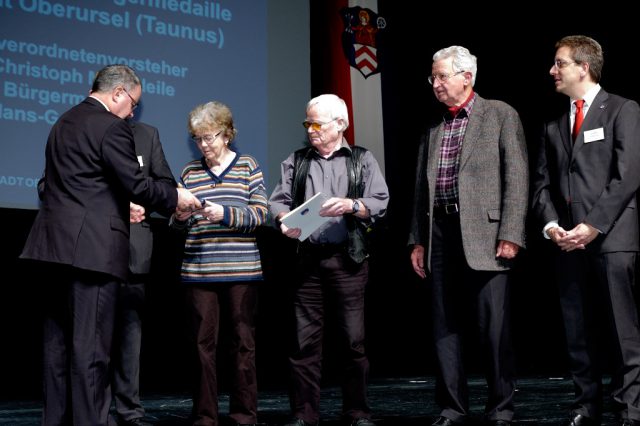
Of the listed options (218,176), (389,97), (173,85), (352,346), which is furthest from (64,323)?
(389,97)

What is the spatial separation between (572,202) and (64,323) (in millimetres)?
1870

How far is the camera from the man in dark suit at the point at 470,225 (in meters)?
2.86

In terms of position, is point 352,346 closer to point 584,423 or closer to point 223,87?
point 584,423

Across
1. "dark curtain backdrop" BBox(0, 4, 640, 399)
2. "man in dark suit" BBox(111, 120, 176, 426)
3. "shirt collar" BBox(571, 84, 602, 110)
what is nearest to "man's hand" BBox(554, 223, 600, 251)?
"shirt collar" BBox(571, 84, 602, 110)

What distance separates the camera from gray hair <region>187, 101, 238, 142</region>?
300 centimetres

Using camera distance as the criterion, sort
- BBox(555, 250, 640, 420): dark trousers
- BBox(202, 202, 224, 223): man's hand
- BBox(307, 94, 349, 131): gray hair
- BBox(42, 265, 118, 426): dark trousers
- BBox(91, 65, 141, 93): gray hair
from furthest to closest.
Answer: BBox(307, 94, 349, 131): gray hair < BBox(202, 202, 224, 223): man's hand < BBox(555, 250, 640, 420): dark trousers < BBox(91, 65, 141, 93): gray hair < BBox(42, 265, 118, 426): dark trousers

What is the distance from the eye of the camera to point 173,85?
14.4 ft

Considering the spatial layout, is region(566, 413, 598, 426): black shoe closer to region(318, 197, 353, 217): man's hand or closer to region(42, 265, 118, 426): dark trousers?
region(318, 197, 353, 217): man's hand

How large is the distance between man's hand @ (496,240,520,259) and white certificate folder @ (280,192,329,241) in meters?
0.66

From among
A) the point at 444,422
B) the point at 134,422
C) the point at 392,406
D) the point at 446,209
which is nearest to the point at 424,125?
the point at 392,406

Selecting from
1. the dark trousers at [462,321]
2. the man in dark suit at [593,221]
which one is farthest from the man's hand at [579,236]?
the dark trousers at [462,321]

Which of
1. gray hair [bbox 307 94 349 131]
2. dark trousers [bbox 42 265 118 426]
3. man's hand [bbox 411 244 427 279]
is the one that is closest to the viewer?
dark trousers [bbox 42 265 118 426]

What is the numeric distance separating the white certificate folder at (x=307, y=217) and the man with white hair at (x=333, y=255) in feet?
0.15

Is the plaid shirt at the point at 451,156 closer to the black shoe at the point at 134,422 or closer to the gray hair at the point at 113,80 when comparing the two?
the gray hair at the point at 113,80
